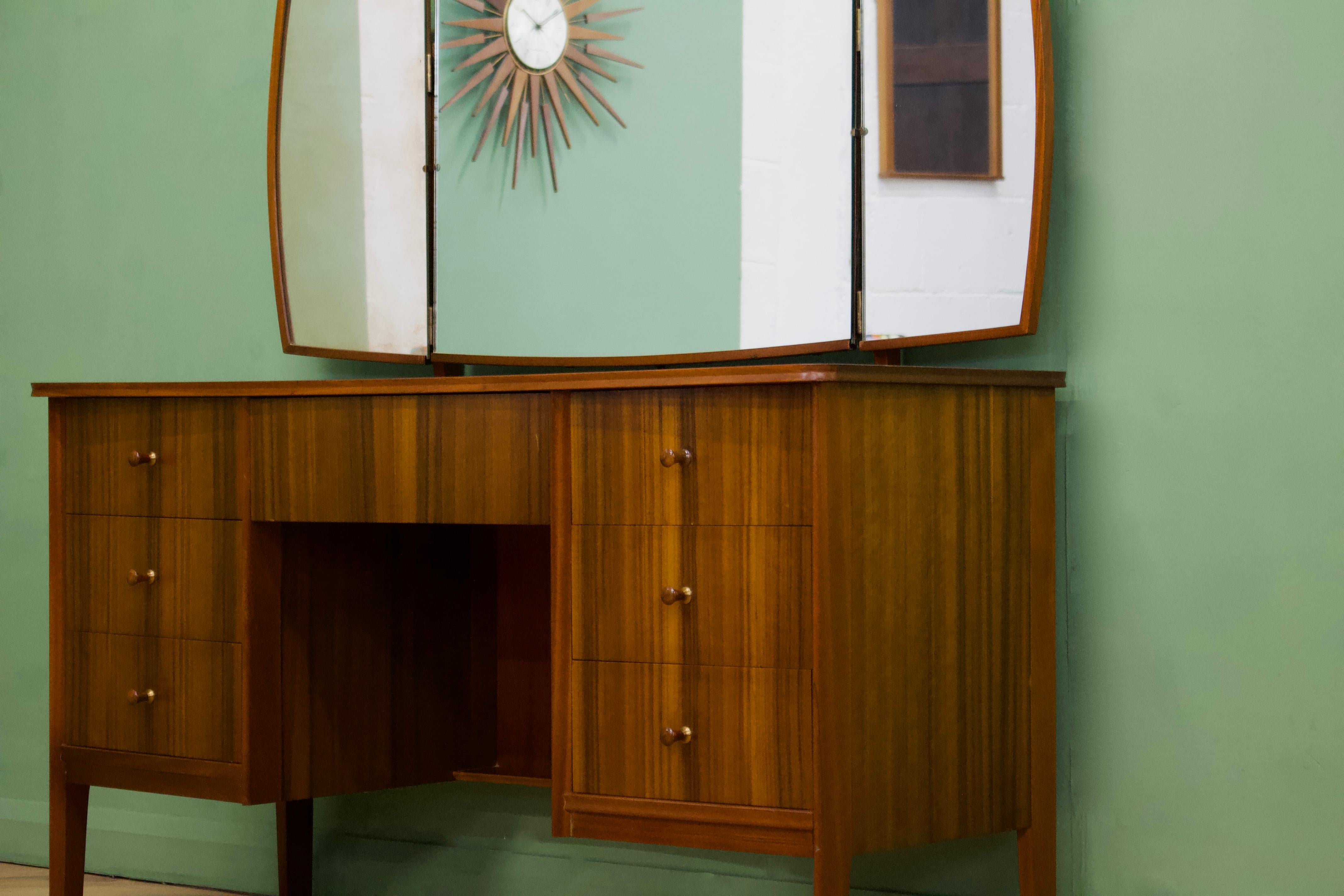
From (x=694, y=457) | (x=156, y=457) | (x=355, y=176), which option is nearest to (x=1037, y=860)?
(x=694, y=457)

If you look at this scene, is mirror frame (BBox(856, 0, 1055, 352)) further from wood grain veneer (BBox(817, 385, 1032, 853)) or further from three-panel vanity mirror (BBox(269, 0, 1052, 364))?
wood grain veneer (BBox(817, 385, 1032, 853))

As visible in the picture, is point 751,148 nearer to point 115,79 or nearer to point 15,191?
point 115,79

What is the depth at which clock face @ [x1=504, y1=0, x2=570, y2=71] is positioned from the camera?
71.4 inches

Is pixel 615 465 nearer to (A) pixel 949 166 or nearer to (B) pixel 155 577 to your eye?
(A) pixel 949 166

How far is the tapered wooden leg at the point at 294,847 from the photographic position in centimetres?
197

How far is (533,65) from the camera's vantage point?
72.2 inches

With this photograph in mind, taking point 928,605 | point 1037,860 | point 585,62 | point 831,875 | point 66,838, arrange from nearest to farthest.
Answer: point 831,875, point 928,605, point 1037,860, point 66,838, point 585,62

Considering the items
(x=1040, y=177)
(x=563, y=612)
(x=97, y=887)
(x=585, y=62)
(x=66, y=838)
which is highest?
(x=585, y=62)

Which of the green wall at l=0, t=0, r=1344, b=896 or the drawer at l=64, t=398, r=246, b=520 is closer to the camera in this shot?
the green wall at l=0, t=0, r=1344, b=896

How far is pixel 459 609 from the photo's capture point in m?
1.93

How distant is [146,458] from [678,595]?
850 millimetres

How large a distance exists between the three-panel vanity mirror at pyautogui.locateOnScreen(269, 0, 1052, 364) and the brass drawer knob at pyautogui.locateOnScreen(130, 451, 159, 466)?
1.21 feet

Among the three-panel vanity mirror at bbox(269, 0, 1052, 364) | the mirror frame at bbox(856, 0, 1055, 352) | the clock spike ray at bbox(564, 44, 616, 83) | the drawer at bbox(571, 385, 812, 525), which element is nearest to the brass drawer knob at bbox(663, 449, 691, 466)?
the drawer at bbox(571, 385, 812, 525)

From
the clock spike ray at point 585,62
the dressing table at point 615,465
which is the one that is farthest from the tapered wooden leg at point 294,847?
the clock spike ray at point 585,62
